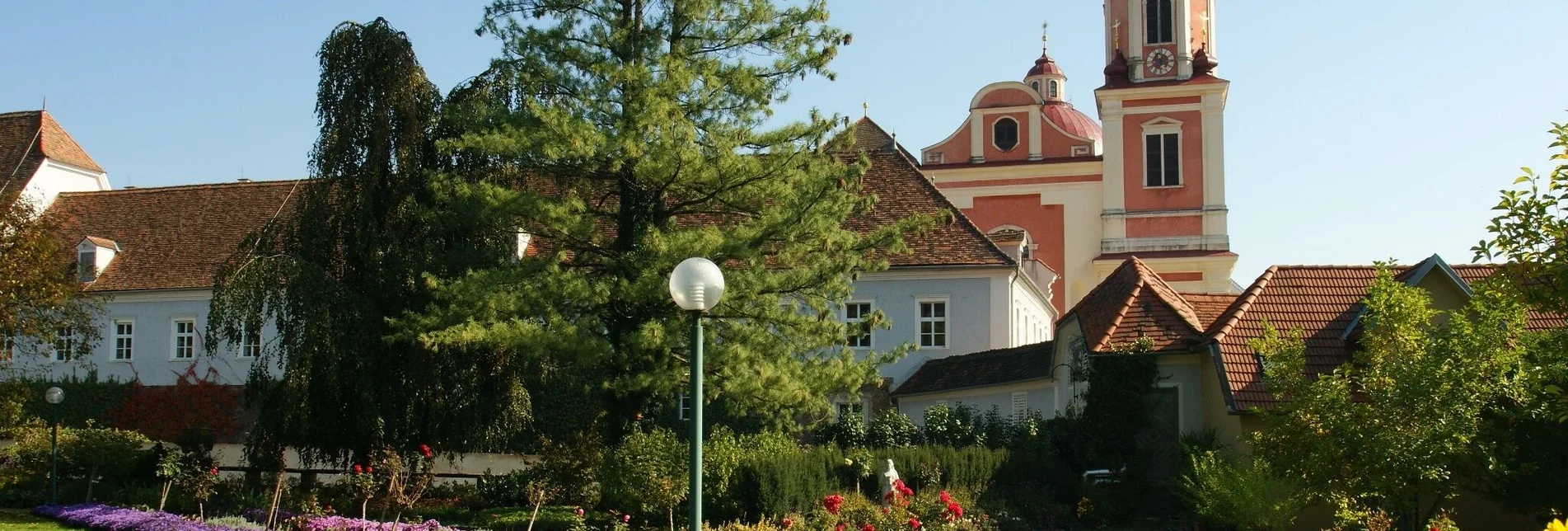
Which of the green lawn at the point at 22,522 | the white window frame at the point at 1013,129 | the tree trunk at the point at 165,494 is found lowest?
the green lawn at the point at 22,522

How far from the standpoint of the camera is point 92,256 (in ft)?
134

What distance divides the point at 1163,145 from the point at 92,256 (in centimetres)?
3476

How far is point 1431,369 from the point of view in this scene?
1747 centimetres

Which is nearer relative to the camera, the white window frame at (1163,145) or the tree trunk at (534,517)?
the tree trunk at (534,517)

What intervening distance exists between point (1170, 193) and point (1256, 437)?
35.4 meters

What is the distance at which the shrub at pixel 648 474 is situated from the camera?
1972cm

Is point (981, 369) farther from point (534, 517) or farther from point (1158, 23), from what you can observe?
point (1158, 23)

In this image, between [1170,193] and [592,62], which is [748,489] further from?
[1170,193]

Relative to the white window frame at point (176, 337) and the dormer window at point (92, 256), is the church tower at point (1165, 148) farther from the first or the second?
the dormer window at point (92, 256)

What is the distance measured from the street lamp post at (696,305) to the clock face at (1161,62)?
46003mm

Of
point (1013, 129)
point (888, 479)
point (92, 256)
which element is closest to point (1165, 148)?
point (1013, 129)

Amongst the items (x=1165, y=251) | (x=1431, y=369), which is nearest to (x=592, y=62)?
(x=1431, y=369)

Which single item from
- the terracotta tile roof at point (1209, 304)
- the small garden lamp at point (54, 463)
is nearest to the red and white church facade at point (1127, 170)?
the terracotta tile roof at point (1209, 304)

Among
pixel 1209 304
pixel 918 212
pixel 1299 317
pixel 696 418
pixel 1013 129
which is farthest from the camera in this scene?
pixel 1013 129
